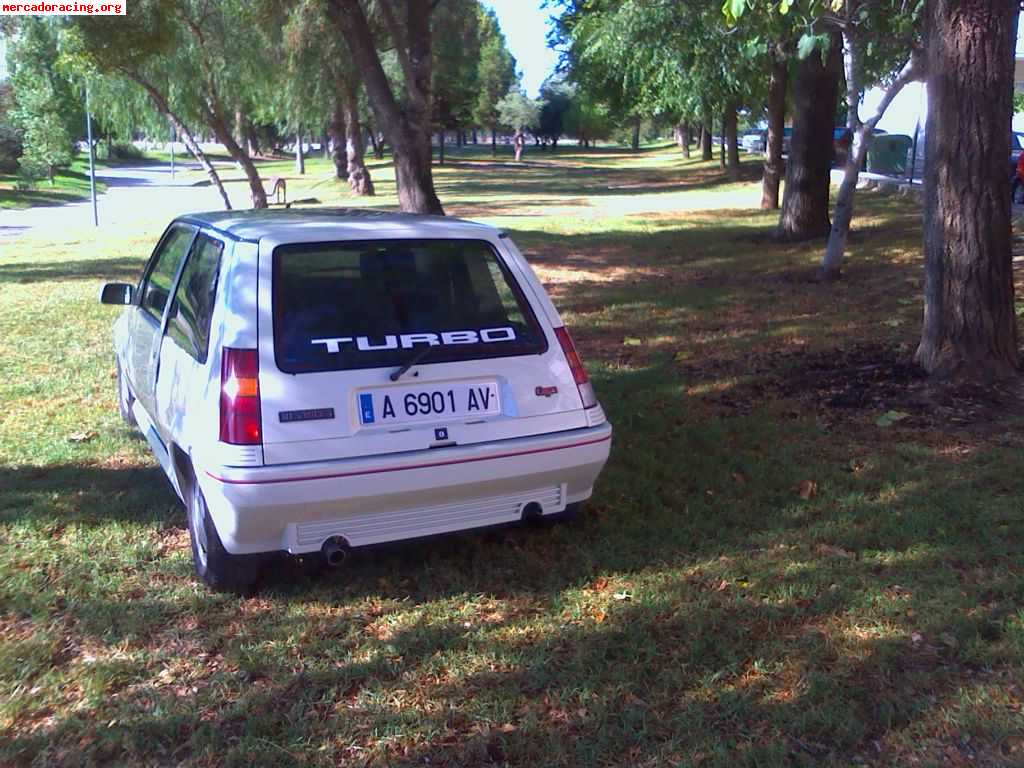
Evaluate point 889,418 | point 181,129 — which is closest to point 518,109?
point 181,129

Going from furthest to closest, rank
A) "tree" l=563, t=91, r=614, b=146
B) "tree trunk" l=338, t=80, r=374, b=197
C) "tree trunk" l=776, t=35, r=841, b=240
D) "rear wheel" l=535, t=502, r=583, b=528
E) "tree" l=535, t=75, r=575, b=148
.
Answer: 1. "tree" l=535, t=75, r=575, b=148
2. "tree" l=563, t=91, r=614, b=146
3. "tree trunk" l=338, t=80, r=374, b=197
4. "tree trunk" l=776, t=35, r=841, b=240
5. "rear wheel" l=535, t=502, r=583, b=528

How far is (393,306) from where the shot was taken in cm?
455

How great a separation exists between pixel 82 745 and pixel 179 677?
1.61ft

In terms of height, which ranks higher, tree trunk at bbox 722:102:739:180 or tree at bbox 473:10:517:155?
tree at bbox 473:10:517:155

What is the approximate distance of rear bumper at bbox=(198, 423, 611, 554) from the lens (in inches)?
161

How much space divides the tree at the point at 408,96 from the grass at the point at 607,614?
1032 cm

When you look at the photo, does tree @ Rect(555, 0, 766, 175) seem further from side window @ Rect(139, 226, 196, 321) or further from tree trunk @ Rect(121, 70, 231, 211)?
tree trunk @ Rect(121, 70, 231, 211)

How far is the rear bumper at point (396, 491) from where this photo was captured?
4082mm

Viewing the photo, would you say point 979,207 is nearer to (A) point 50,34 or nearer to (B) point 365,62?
(B) point 365,62

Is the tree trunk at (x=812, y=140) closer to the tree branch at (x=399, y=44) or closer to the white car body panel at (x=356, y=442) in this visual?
the tree branch at (x=399, y=44)

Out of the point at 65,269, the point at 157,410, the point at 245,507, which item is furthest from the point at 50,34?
the point at 245,507

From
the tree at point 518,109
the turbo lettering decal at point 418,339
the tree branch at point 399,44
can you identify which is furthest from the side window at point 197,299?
the tree at point 518,109

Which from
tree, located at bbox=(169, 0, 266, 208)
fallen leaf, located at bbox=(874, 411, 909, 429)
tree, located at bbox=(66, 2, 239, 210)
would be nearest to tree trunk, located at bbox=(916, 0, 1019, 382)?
fallen leaf, located at bbox=(874, 411, 909, 429)

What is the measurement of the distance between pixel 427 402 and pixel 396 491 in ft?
1.28
